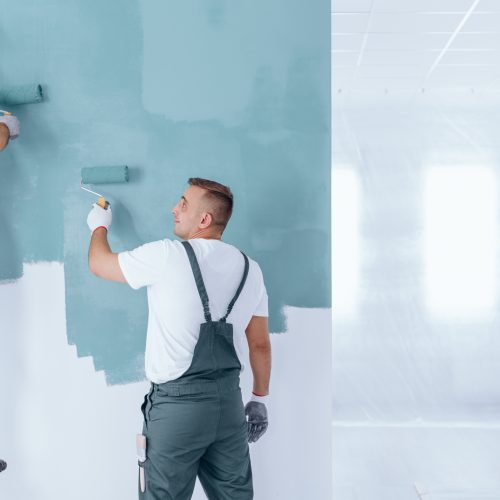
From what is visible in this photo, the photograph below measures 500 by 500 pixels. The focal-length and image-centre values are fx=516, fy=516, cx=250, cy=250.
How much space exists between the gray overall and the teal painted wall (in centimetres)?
42

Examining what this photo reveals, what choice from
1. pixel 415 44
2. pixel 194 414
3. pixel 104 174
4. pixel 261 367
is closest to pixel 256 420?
pixel 261 367

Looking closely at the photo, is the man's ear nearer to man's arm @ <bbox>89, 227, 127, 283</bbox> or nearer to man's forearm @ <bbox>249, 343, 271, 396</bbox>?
man's arm @ <bbox>89, 227, 127, 283</bbox>

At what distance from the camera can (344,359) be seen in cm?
333

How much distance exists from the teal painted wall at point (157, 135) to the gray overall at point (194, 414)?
1.39ft

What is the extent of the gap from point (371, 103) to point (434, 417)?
207 centimetres

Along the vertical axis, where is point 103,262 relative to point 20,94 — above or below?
below

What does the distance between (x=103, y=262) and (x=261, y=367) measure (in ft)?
1.87

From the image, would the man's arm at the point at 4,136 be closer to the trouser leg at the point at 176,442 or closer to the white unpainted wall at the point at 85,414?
the white unpainted wall at the point at 85,414

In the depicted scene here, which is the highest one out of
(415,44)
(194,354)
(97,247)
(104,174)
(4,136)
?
(415,44)

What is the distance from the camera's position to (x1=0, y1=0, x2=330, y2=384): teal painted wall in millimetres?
1716

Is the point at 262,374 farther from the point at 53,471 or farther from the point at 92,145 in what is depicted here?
the point at 92,145

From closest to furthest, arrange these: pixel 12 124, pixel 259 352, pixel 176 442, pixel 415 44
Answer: pixel 176 442 → pixel 259 352 → pixel 12 124 → pixel 415 44

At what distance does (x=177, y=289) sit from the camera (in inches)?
51.1

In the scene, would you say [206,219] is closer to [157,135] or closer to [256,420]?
[157,135]
